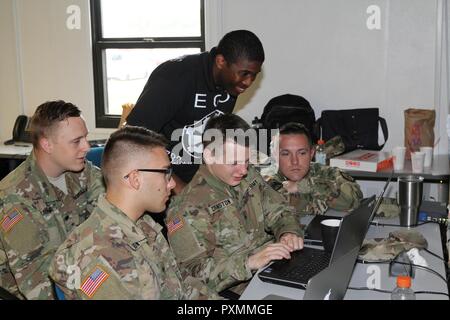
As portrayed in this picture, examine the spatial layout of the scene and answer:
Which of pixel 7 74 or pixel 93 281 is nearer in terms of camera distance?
pixel 93 281

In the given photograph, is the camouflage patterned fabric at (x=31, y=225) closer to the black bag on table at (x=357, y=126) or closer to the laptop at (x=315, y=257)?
the laptop at (x=315, y=257)

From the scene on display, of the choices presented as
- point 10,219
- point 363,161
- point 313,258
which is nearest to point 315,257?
point 313,258

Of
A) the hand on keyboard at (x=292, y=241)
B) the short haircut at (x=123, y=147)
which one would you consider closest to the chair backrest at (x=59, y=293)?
the short haircut at (x=123, y=147)

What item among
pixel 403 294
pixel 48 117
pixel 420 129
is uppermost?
pixel 48 117

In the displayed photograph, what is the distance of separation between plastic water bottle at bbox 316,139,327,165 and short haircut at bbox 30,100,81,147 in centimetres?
189

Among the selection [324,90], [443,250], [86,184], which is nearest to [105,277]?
[86,184]

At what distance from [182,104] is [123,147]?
0.92 m

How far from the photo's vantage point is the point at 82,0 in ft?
15.2

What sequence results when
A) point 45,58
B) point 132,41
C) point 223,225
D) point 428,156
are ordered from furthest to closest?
1. point 45,58
2. point 132,41
3. point 428,156
4. point 223,225

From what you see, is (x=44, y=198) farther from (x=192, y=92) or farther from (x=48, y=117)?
(x=192, y=92)

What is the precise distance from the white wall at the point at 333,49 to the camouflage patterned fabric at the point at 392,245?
2.10 metres

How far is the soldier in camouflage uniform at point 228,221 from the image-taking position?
1.93m

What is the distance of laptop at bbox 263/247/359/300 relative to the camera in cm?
132

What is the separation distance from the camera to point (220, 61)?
2537mm
